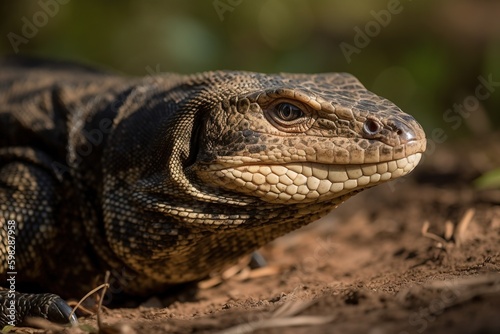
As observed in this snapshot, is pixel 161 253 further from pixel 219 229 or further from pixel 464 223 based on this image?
pixel 464 223

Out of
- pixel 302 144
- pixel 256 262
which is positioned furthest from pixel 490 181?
pixel 302 144

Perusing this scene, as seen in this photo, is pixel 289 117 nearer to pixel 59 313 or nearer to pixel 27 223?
pixel 59 313

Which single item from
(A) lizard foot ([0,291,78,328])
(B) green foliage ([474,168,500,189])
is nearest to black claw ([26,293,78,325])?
(A) lizard foot ([0,291,78,328])

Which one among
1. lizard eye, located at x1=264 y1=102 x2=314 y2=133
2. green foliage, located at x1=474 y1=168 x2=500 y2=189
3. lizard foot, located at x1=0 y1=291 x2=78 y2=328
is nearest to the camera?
lizard foot, located at x1=0 y1=291 x2=78 y2=328

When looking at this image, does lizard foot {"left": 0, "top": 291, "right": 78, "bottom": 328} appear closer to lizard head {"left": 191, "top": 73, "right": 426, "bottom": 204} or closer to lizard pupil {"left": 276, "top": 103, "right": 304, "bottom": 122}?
lizard head {"left": 191, "top": 73, "right": 426, "bottom": 204}

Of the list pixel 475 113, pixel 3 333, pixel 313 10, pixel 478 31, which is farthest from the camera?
pixel 478 31

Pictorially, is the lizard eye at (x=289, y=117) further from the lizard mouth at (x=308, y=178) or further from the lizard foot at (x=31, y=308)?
the lizard foot at (x=31, y=308)

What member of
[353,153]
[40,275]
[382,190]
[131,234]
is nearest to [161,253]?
[131,234]
